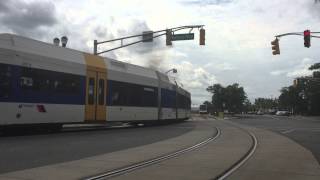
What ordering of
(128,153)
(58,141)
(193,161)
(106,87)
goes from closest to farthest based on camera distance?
(193,161)
(128,153)
(58,141)
(106,87)

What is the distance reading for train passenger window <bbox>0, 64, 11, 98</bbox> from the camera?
20359 millimetres

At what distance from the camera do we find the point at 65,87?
24.5 metres

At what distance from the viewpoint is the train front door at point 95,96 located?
2645 centimetres

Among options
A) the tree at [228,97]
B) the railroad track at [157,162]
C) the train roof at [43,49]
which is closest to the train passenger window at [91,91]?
the train roof at [43,49]

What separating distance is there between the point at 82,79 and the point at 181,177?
1534 centimetres

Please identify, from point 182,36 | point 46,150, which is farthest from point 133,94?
point 46,150

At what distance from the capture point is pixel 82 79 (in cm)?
2591

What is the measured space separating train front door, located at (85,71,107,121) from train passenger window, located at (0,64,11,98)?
19.5 ft

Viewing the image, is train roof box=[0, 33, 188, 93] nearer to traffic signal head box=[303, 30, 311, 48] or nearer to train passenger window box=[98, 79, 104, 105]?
train passenger window box=[98, 79, 104, 105]

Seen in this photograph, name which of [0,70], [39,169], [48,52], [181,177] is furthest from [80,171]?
[48,52]

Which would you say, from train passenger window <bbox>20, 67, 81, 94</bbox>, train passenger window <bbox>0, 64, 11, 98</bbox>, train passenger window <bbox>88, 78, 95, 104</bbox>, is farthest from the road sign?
train passenger window <bbox>0, 64, 11, 98</bbox>

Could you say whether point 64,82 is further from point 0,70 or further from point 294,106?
point 294,106

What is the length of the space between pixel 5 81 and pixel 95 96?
6.99 metres

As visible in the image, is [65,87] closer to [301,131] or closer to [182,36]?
[182,36]
